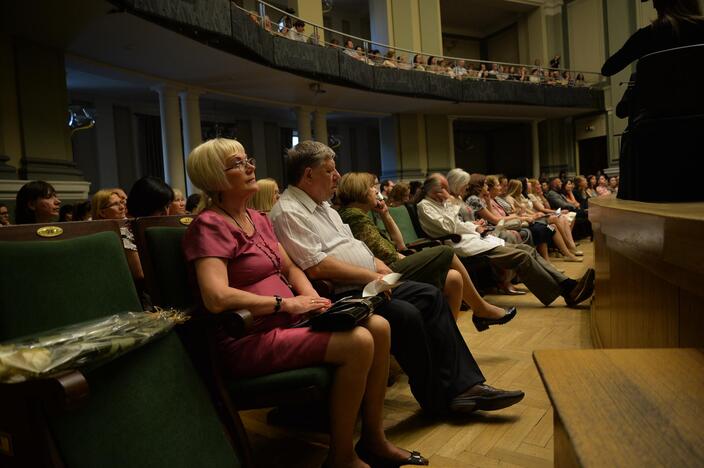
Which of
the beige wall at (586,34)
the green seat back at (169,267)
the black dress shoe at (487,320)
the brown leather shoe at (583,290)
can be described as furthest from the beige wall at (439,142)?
the green seat back at (169,267)

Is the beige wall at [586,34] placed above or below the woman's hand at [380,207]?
above

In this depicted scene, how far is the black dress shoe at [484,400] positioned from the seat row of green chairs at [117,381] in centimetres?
69

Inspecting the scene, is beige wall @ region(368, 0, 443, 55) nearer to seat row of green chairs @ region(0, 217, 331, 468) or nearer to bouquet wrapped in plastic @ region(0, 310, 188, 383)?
seat row of green chairs @ region(0, 217, 331, 468)

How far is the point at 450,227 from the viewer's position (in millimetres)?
3768

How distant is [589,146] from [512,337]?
14.4m

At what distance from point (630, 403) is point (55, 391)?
995mm

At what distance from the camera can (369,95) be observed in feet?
35.6

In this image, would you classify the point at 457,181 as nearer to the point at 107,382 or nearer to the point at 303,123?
the point at 107,382

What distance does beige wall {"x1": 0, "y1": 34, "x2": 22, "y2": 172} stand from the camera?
5.53 meters

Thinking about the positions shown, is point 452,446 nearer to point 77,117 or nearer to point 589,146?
point 77,117

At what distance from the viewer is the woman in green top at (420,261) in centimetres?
252

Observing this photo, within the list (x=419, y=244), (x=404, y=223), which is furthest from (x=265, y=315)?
(x=404, y=223)

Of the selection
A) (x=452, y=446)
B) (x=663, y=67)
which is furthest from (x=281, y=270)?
(x=663, y=67)

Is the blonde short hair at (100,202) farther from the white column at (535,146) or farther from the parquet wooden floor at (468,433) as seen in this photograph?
the white column at (535,146)
